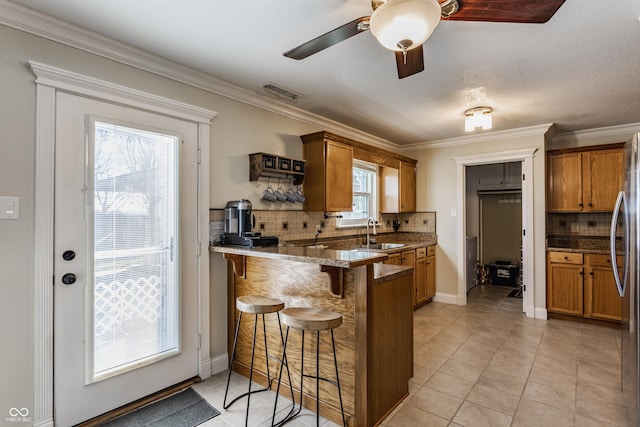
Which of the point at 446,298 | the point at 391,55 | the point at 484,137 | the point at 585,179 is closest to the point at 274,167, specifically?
the point at 391,55

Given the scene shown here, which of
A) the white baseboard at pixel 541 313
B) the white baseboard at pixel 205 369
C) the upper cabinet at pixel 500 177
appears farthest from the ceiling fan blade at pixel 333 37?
the upper cabinet at pixel 500 177

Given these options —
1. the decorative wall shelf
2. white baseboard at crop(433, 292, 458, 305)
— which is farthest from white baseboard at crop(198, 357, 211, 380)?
white baseboard at crop(433, 292, 458, 305)

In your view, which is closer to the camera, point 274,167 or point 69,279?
point 69,279

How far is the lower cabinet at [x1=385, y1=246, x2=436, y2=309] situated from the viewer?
14.1ft

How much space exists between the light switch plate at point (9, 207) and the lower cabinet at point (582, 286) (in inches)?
203

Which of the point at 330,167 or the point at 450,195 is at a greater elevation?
Result: the point at 330,167

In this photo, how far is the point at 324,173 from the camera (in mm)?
3438

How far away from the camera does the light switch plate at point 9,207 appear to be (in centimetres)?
175

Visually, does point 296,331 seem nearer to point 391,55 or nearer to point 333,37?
point 333,37

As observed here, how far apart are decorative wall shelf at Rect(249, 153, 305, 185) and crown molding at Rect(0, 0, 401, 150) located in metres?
0.51

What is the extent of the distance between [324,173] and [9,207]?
2448 millimetres

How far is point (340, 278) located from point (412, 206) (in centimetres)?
344

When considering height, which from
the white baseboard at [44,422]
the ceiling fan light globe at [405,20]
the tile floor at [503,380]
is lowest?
the tile floor at [503,380]

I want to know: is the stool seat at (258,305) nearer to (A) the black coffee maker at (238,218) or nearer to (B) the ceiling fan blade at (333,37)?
(A) the black coffee maker at (238,218)
